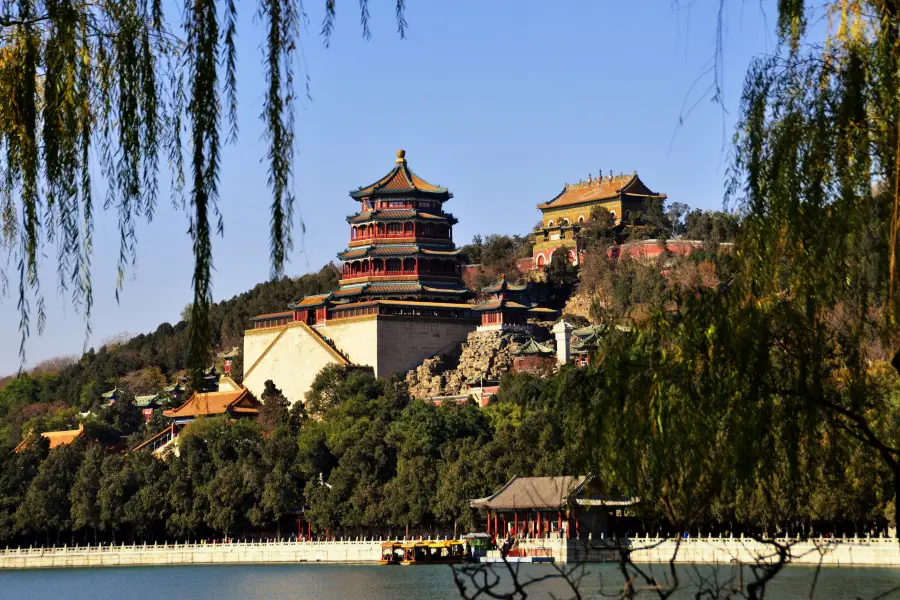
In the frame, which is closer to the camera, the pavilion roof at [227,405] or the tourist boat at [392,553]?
the tourist boat at [392,553]

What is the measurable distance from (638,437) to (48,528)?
42394 mm

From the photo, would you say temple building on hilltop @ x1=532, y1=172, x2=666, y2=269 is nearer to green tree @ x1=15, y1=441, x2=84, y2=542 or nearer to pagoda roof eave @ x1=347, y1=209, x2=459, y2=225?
pagoda roof eave @ x1=347, y1=209, x2=459, y2=225

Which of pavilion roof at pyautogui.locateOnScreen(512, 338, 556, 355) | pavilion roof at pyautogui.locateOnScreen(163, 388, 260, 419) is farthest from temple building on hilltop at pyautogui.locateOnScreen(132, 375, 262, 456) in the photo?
pavilion roof at pyautogui.locateOnScreen(512, 338, 556, 355)

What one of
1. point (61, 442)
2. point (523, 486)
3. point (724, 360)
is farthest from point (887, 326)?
point (61, 442)

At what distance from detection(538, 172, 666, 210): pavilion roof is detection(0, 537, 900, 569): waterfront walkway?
30.6 m

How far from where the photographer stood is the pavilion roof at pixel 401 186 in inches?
2346

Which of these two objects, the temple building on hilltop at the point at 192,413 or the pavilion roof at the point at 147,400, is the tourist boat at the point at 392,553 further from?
the pavilion roof at the point at 147,400

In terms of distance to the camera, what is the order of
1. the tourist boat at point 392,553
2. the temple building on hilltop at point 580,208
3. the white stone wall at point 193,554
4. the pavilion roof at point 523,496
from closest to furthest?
the pavilion roof at point 523,496 < the tourist boat at point 392,553 < the white stone wall at point 193,554 < the temple building on hilltop at point 580,208

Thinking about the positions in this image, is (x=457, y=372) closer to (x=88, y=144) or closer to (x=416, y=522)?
(x=416, y=522)

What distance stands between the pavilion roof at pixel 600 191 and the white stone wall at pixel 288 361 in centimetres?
1979

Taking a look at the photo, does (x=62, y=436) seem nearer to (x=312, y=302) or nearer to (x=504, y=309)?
(x=312, y=302)

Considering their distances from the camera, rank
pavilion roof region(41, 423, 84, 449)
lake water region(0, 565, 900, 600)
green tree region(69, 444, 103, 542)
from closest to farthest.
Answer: lake water region(0, 565, 900, 600) → green tree region(69, 444, 103, 542) → pavilion roof region(41, 423, 84, 449)

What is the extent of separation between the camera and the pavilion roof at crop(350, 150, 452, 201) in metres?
59.6

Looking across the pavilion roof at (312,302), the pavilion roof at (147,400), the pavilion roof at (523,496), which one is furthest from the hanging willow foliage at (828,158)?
the pavilion roof at (147,400)
